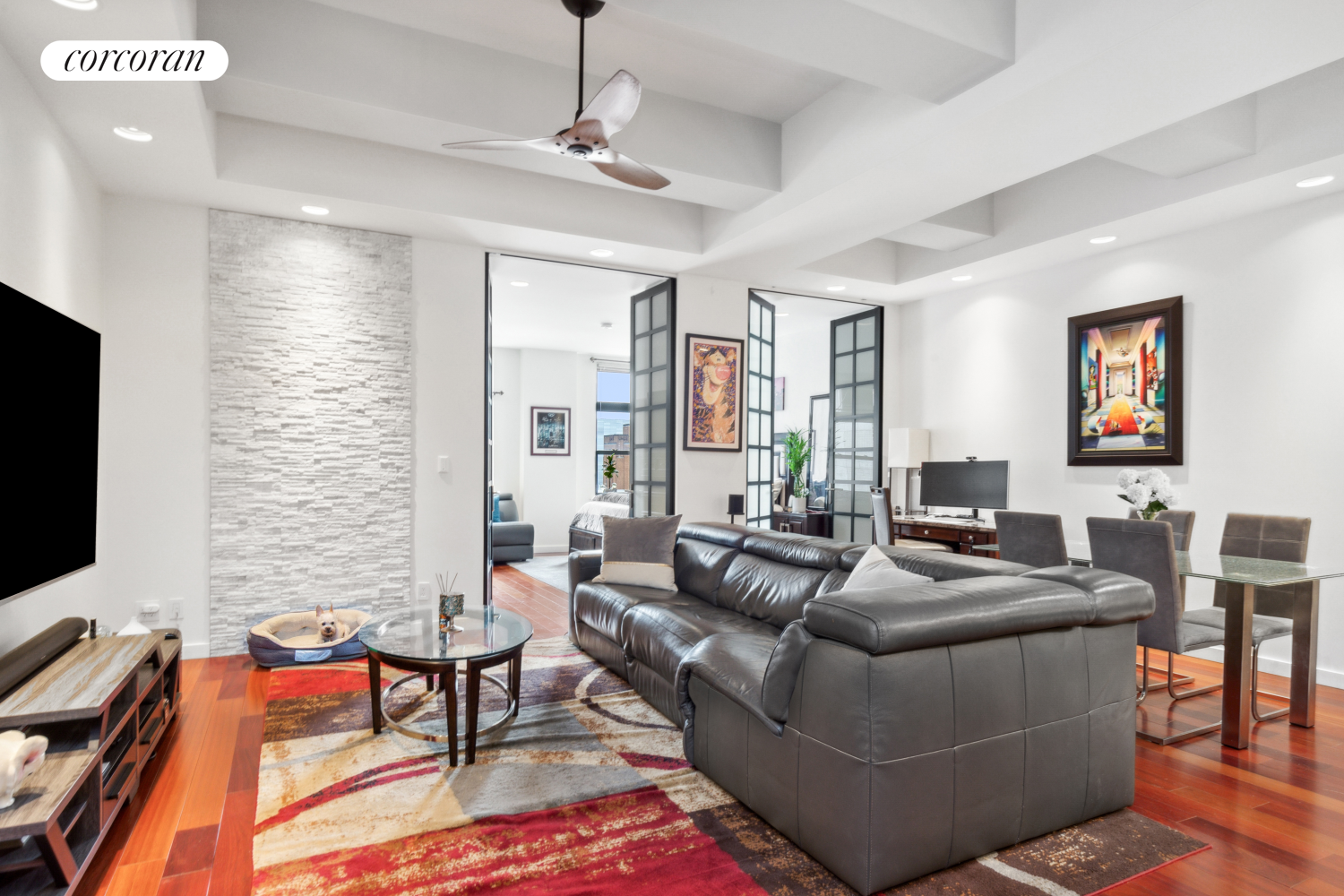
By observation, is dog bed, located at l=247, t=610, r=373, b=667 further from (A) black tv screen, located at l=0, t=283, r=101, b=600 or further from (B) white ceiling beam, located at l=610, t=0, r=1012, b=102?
(B) white ceiling beam, located at l=610, t=0, r=1012, b=102

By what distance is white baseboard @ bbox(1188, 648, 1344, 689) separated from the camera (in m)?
3.84

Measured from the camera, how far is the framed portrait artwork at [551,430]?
9570 millimetres

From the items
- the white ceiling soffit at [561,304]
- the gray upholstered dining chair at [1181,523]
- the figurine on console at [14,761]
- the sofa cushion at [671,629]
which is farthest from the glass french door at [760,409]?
the figurine on console at [14,761]

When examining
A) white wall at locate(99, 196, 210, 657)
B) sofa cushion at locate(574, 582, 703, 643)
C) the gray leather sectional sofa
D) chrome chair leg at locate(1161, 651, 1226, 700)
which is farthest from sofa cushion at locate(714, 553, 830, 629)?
white wall at locate(99, 196, 210, 657)

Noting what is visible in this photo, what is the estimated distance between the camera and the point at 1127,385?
4887 millimetres

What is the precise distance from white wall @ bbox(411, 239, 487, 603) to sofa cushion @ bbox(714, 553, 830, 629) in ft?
6.49

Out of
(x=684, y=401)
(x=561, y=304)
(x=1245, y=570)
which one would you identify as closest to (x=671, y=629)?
(x=1245, y=570)

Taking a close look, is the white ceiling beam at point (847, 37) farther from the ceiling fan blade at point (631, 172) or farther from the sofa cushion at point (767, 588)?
the sofa cushion at point (767, 588)

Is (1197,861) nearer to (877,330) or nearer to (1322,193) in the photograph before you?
(1322,193)

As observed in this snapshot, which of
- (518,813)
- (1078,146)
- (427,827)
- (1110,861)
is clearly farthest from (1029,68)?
(427,827)

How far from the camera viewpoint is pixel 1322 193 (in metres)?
3.92

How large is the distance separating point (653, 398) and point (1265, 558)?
414 cm

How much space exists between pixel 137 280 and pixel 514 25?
8.76 feet

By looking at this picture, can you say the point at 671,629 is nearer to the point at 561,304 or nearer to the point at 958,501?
the point at 958,501
